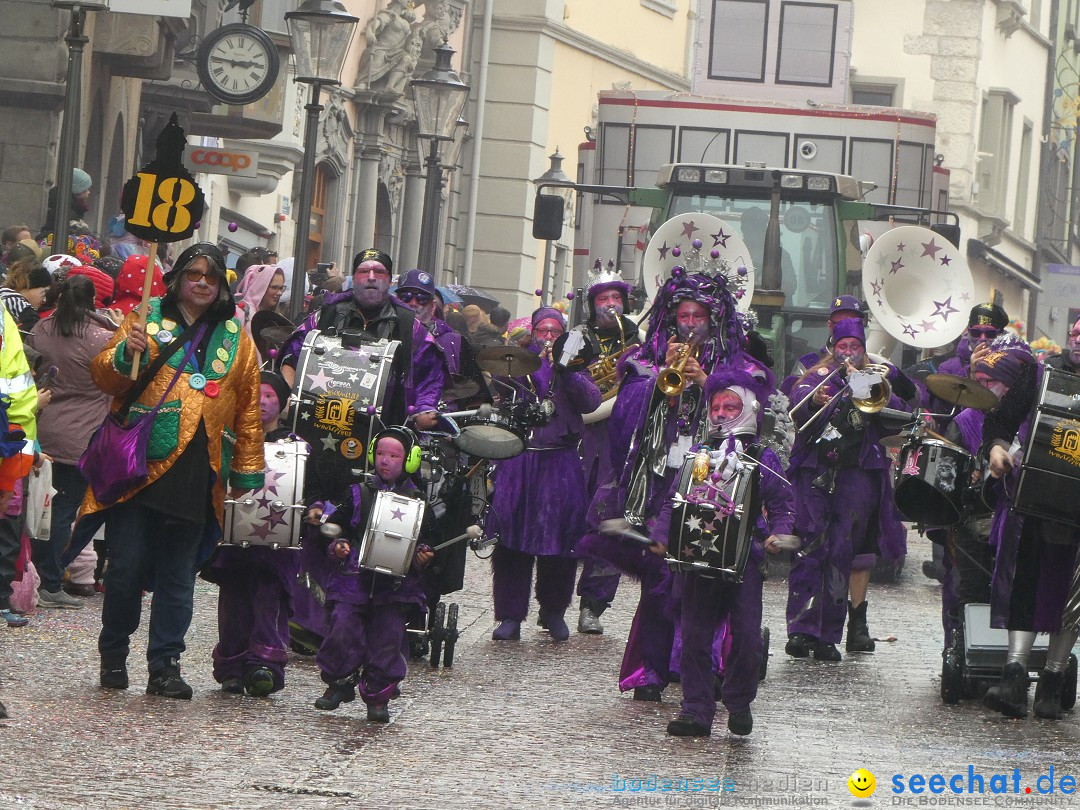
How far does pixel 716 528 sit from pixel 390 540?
1.28 metres

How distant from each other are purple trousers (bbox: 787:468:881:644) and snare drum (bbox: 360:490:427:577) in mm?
3689

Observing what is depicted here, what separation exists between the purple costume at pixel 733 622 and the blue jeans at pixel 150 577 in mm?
1991

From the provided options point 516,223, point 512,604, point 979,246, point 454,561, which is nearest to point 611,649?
point 512,604

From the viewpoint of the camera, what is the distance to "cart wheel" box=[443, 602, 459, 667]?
11.0 metres


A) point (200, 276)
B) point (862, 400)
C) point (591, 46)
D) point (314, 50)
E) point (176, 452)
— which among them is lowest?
point (176, 452)

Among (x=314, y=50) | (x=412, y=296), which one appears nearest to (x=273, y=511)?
(x=412, y=296)

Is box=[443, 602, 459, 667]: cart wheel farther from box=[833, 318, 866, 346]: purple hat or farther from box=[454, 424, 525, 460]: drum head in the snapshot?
box=[833, 318, 866, 346]: purple hat

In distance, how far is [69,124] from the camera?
13.9m

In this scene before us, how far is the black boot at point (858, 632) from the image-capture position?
Result: 12.9 m

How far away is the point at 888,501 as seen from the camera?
42.2 ft

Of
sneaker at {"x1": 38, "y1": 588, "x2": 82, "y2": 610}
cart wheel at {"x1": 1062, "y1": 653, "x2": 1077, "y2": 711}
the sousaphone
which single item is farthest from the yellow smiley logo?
the sousaphone

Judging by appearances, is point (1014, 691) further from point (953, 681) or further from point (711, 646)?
point (711, 646)

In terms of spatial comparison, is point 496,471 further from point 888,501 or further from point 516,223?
point 516,223

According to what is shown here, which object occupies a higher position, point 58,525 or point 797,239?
point 797,239
